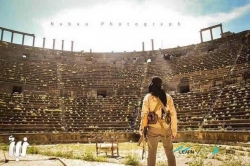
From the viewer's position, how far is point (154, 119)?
3.78 metres

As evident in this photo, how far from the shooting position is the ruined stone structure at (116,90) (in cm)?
1525

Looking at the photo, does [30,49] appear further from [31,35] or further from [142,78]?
[142,78]

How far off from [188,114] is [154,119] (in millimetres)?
14007

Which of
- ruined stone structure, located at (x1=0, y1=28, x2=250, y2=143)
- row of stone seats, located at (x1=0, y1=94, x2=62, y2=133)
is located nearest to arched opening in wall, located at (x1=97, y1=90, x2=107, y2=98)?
ruined stone structure, located at (x1=0, y1=28, x2=250, y2=143)

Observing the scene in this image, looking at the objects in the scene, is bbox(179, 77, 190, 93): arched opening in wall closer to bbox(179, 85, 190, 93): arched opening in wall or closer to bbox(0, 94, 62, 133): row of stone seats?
bbox(179, 85, 190, 93): arched opening in wall

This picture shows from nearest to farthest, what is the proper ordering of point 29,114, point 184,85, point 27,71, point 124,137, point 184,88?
point 124,137
point 29,114
point 184,85
point 184,88
point 27,71

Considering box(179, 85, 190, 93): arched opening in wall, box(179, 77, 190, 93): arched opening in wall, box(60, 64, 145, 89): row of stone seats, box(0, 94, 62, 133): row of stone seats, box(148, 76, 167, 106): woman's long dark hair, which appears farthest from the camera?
box(60, 64, 145, 89): row of stone seats

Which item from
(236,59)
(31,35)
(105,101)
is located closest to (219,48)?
(236,59)

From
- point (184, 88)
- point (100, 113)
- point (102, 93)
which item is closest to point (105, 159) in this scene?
point (100, 113)

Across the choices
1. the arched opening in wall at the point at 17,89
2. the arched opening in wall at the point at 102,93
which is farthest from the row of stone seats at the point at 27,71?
the arched opening in wall at the point at 102,93

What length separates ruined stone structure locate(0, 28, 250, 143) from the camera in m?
15.2

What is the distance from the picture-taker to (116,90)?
23.6m

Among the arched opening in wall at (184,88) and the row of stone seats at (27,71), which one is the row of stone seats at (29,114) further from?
the arched opening in wall at (184,88)

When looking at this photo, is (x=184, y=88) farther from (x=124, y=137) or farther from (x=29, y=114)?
(x=29, y=114)
